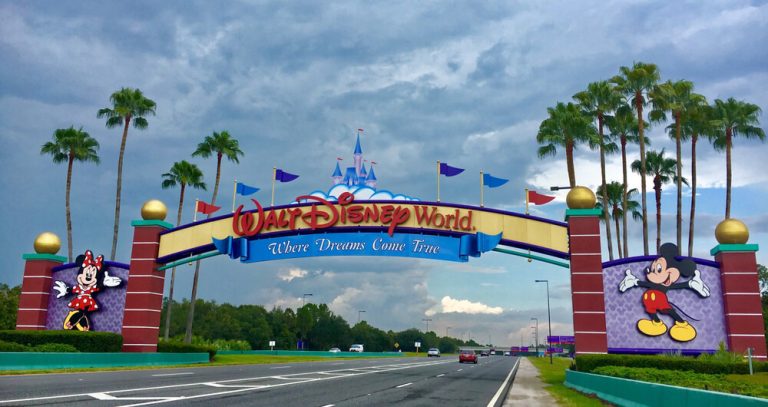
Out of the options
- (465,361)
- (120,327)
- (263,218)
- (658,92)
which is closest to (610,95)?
(658,92)

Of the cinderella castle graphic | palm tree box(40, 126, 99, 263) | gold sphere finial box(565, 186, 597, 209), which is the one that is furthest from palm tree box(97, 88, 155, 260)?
gold sphere finial box(565, 186, 597, 209)

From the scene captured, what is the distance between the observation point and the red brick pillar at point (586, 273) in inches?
1093

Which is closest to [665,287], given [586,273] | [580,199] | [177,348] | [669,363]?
[586,273]

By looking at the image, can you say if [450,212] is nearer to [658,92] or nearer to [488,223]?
[488,223]

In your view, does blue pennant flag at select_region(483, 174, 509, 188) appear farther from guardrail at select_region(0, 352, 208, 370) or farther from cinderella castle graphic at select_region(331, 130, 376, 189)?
guardrail at select_region(0, 352, 208, 370)

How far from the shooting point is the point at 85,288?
116ft

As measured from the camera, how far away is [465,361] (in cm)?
6319

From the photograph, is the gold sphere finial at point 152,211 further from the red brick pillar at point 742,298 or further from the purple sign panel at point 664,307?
the red brick pillar at point 742,298

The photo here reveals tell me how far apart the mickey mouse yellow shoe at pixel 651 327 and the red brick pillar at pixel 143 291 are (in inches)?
1001

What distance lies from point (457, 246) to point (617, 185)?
32032mm

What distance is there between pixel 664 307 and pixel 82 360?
2724cm

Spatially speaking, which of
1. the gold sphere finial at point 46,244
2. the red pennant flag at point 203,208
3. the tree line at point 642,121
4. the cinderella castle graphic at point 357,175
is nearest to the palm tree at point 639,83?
the tree line at point 642,121

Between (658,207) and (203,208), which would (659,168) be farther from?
(203,208)

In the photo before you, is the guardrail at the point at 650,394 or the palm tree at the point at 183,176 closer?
the guardrail at the point at 650,394
